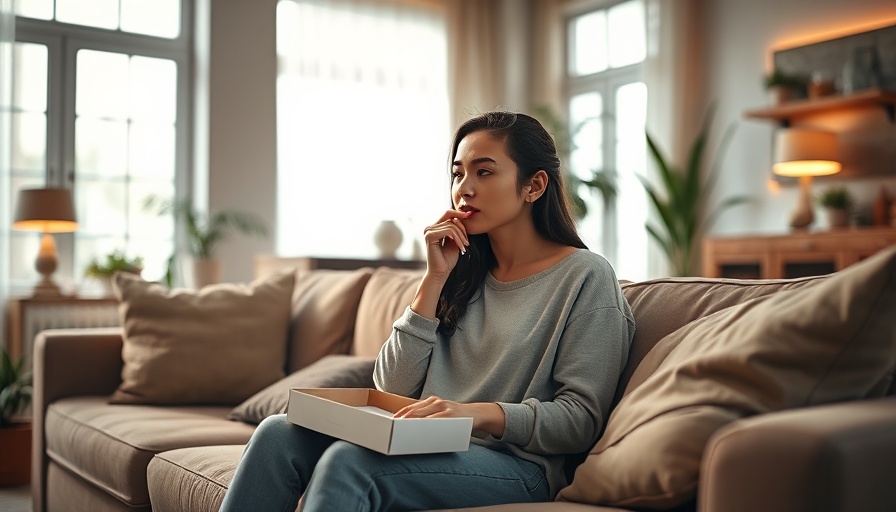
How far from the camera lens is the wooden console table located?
4.55 meters

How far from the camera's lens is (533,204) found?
6.02ft

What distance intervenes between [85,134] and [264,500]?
4.53 m

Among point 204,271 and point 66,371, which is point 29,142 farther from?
point 66,371

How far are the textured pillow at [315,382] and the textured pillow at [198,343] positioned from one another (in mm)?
296

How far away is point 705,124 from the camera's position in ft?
19.1

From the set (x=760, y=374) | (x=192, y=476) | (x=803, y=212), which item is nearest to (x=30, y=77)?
(x=192, y=476)

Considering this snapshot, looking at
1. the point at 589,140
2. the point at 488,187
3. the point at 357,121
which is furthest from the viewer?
the point at 589,140

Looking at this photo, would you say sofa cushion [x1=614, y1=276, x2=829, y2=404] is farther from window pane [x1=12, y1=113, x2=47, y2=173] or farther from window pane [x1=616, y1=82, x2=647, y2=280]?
window pane [x1=616, y1=82, x2=647, y2=280]

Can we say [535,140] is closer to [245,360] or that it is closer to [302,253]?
[245,360]

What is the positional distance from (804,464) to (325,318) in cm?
205

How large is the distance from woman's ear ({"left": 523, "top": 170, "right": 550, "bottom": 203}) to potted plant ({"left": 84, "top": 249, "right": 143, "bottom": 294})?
3685mm

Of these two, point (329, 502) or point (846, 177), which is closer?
point (329, 502)

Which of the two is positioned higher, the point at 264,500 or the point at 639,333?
the point at 639,333

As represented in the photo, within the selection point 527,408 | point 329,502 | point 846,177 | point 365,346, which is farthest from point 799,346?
point 846,177
